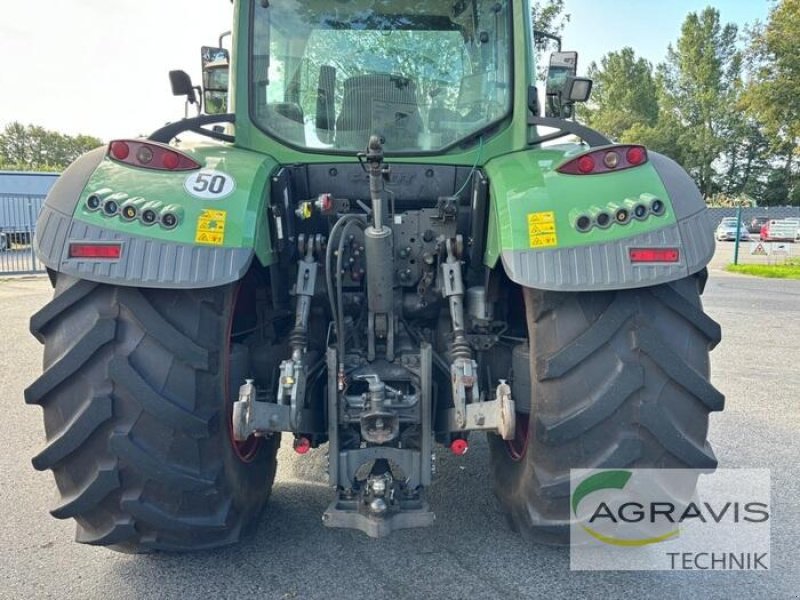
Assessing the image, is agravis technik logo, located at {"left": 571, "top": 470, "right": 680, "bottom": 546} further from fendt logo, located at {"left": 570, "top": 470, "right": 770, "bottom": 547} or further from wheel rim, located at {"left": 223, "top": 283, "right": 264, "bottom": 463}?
wheel rim, located at {"left": 223, "top": 283, "right": 264, "bottom": 463}

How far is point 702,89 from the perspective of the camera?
5350 cm

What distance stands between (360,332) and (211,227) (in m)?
0.91

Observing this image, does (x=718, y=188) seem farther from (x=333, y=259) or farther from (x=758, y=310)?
(x=333, y=259)

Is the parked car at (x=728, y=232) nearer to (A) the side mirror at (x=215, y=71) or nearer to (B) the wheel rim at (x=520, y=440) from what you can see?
(A) the side mirror at (x=215, y=71)

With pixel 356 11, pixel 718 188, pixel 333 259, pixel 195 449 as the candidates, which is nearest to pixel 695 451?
pixel 333 259

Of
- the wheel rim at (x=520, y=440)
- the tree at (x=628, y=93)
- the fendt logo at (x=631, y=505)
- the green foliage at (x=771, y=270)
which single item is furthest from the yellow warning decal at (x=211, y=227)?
the tree at (x=628, y=93)

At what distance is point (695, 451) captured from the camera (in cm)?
244

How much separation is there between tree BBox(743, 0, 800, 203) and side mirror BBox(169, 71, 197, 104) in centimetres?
2087

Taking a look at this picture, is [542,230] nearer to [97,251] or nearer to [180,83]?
[97,251]

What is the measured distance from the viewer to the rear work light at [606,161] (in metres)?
2.55

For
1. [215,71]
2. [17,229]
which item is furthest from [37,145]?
[215,71]

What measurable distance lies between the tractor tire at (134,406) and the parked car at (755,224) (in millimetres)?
43066

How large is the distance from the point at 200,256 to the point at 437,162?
136cm

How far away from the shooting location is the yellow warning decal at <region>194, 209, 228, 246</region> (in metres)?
2.38
